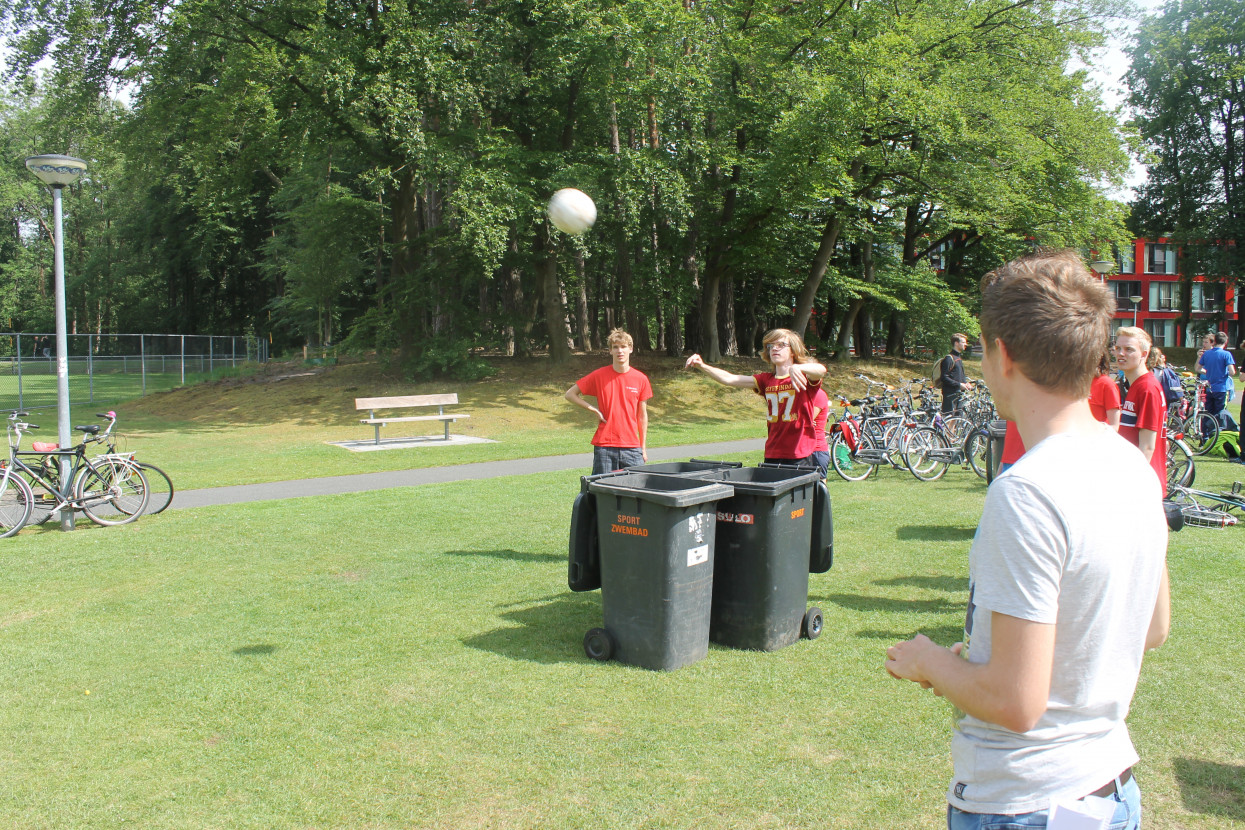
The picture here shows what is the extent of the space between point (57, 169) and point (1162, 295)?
3337 inches

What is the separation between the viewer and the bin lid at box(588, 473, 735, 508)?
189 inches

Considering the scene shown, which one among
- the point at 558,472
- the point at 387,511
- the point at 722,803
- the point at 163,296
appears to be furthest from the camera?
the point at 163,296

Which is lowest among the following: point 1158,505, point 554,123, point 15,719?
point 15,719

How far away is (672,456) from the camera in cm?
1589

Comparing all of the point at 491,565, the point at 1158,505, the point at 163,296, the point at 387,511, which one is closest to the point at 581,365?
the point at 387,511

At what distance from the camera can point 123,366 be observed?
4412 cm

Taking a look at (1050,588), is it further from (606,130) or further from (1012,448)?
(606,130)

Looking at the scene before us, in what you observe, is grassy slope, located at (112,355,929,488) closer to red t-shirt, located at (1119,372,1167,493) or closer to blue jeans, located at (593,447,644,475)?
blue jeans, located at (593,447,644,475)

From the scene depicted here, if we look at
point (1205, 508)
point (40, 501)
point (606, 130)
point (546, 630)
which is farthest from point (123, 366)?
point (1205, 508)

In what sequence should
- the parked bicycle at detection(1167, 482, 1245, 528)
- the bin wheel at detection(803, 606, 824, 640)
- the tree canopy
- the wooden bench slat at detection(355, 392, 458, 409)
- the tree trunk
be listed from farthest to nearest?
1. the tree trunk
2. the tree canopy
3. the wooden bench slat at detection(355, 392, 458, 409)
4. the parked bicycle at detection(1167, 482, 1245, 528)
5. the bin wheel at detection(803, 606, 824, 640)

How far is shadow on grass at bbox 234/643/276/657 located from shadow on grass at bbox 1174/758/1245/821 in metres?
5.05

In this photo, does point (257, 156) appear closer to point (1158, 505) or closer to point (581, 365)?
point (581, 365)

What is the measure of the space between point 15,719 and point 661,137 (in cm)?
2596

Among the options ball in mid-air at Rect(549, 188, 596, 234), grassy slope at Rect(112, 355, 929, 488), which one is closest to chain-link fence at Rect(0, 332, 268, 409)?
grassy slope at Rect(112, 355, 929, 488)
